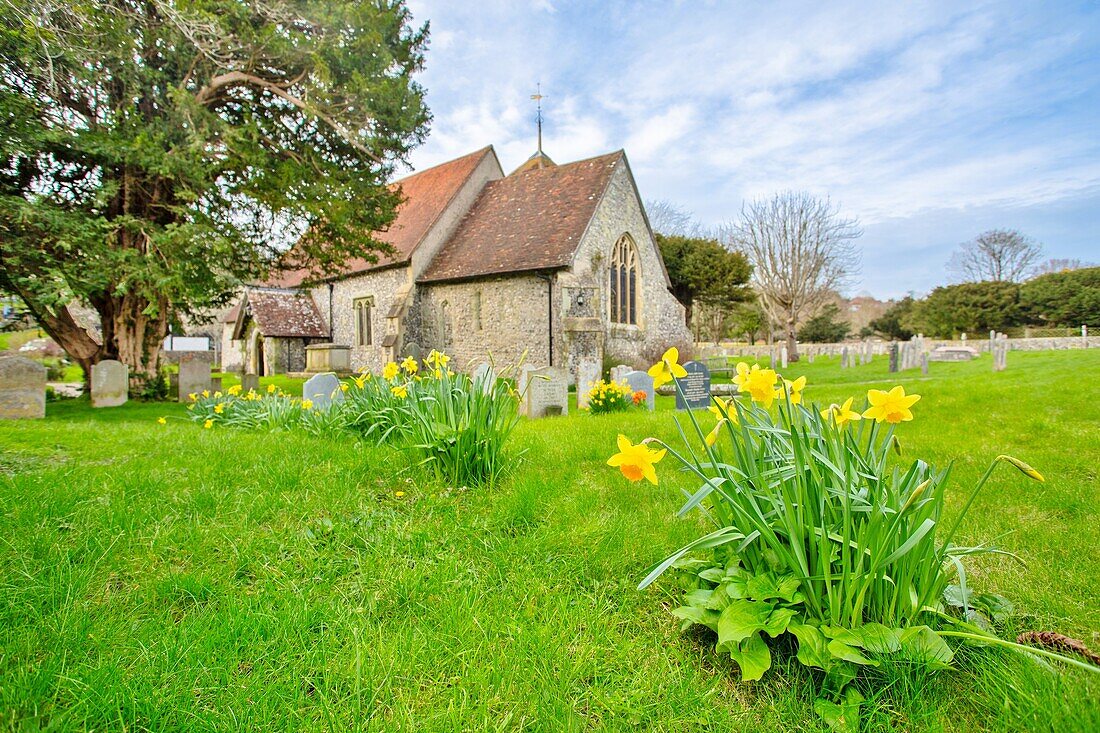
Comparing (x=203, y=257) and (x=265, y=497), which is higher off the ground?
(x=203, y=257)

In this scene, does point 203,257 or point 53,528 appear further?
point 203,257

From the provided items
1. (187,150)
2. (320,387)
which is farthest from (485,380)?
(187,150)

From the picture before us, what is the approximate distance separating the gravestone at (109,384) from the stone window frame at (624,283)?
12640mm

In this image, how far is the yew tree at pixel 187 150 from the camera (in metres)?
8.91

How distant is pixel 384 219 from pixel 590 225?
6.28 metres

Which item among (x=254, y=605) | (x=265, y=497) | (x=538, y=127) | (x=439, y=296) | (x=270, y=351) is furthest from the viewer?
(x=538, y=127)

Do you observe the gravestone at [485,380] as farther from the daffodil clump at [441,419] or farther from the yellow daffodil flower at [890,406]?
the yellow daffodil flower at [890,406]

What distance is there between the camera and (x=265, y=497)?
10.4 ft

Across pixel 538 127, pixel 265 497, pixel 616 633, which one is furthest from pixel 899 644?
pixel 538 127

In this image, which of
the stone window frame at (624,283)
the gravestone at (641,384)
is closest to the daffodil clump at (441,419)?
the gravestone at (641,384)

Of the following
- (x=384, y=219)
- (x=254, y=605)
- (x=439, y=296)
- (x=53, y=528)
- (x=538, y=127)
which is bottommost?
(x=254, y=605)

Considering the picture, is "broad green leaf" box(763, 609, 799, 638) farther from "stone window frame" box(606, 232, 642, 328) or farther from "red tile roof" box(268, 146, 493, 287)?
"red tile roof" box(268, 146, 493, 287)

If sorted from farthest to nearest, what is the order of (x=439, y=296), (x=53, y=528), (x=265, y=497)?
(x=439, y=296) → (x=265, y=497) → (x=53, y=528)

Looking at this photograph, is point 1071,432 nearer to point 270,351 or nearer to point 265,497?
point 265,497
